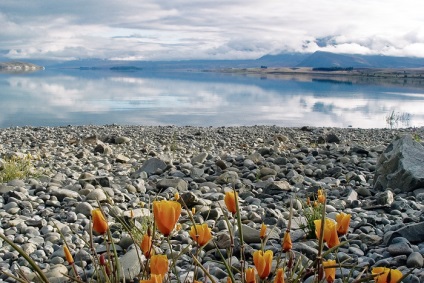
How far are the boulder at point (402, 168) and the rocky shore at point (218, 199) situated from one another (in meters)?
0.02

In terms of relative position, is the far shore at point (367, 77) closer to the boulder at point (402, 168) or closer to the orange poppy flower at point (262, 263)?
the boulder at point (402, 168)

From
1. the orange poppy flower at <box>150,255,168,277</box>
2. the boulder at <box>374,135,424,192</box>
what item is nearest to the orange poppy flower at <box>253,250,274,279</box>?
the orange poppy flower at <box>150,255,168,277</box>

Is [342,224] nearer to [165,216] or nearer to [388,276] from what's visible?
[388,276]

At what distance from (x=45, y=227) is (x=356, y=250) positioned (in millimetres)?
3199

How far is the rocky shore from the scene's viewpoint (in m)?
4.14

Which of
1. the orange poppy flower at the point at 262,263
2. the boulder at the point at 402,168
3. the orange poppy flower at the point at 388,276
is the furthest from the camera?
the boulder at the point at 402,168

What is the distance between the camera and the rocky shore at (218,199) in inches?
163

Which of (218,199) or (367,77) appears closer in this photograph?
(218,199)

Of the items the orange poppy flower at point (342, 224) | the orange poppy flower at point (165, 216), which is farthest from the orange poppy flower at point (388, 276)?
the orange poppy flower at point (165, 216)

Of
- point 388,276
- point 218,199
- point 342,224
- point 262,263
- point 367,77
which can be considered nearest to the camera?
point 388,276

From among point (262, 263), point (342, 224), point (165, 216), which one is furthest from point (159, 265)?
point (342, 224)

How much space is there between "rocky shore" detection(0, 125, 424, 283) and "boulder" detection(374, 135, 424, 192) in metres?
0.02

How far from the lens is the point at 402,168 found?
23.2ft

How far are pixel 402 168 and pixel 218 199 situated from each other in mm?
2877
